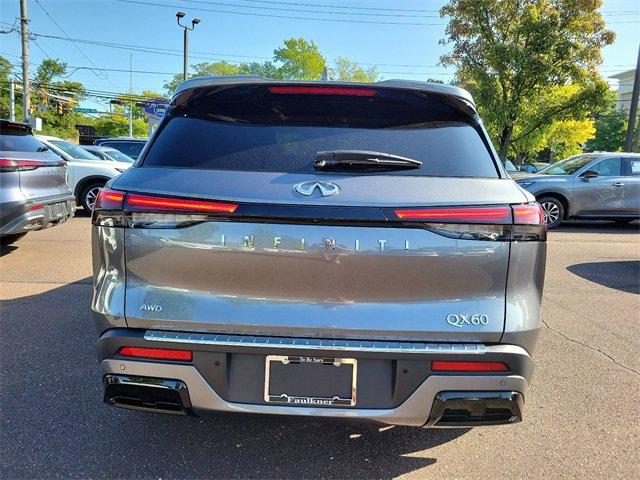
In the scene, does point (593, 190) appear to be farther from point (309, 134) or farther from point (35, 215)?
point (35, 215)

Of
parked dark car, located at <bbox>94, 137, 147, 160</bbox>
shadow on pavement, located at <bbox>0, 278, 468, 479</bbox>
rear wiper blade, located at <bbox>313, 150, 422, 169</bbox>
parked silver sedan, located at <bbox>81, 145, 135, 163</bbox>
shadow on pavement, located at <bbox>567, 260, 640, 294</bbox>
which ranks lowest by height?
shadow on pavement, located at <bbox>0, 278, 468, 479</bbox>

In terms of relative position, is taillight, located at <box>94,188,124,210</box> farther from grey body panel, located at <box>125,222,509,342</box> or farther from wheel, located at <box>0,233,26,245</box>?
wheel, located at <box>0,233,26,245</box>

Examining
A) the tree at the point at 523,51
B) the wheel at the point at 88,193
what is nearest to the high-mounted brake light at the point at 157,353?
the wheel at the point at 88,193

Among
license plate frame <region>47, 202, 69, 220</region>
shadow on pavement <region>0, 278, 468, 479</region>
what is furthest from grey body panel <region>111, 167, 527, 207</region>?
license plate frame <region>47, 202, 69, 220</region>

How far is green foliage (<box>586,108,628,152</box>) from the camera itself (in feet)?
180

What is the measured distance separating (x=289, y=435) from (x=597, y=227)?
12001 mm

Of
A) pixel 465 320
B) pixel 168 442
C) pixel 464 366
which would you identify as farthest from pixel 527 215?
pixel 168 442

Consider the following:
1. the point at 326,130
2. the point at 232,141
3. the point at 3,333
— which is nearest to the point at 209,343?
the point at 232,141

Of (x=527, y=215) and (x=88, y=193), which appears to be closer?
(x=527, y=215)

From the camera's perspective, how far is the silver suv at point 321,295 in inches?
78.1

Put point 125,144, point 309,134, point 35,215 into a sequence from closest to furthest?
point 309,134, point 35,215, point 125,144

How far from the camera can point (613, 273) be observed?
6.99 m

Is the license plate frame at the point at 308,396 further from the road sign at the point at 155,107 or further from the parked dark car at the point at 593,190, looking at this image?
the road sign at the point at 155,107

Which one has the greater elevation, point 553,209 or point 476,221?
point 476,221
